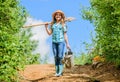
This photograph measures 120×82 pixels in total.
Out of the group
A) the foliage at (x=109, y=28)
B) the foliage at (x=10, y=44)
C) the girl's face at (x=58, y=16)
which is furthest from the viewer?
the girl's face at (x=58, y=16)

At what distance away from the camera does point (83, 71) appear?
17.0 m

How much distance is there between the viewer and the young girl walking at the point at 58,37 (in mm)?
14234

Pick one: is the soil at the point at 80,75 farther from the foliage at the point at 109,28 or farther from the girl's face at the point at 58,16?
the girl's face at the point at 58,16

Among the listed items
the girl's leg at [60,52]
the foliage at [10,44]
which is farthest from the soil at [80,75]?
the foliage at [10,44]

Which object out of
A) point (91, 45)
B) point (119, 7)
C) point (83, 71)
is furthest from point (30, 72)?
point (91, 45)

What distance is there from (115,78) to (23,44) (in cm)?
414

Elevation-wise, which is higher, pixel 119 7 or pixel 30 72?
pixel 119 7

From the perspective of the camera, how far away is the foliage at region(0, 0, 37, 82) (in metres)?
10.9

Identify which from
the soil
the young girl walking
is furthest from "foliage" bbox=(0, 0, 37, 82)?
the young girl walking

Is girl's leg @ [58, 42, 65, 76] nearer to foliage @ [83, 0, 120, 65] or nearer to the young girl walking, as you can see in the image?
the young girl walking

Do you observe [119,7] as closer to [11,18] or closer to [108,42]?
[108,42]

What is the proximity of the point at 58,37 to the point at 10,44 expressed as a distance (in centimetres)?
350

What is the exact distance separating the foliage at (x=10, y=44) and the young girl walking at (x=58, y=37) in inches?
99.4

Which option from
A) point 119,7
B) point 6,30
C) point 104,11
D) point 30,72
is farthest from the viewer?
point 30,72
